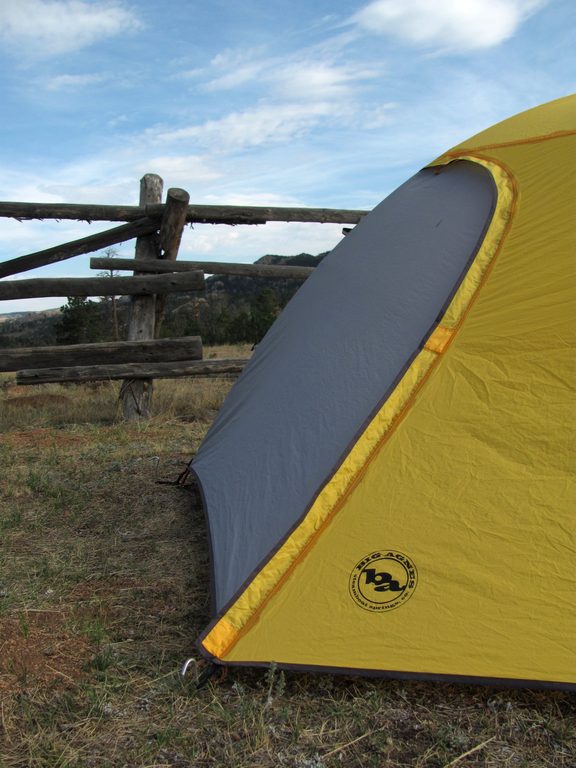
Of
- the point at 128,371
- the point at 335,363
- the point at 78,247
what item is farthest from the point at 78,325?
the point at 335,363

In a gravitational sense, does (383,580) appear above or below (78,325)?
above

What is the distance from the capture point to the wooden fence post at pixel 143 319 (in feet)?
23.1

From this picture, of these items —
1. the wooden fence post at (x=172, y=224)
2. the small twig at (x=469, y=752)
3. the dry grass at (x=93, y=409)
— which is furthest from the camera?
the dry grass at (x=93, y=409)

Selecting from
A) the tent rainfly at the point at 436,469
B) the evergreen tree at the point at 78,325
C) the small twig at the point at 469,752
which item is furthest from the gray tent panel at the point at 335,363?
the evergreen tree at the point at 78,325

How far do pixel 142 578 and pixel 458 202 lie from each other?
2.23 m

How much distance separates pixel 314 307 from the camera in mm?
3584

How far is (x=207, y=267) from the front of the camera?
7.34 m

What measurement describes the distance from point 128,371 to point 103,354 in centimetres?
29

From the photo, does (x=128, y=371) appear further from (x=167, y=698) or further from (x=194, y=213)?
(x=167, y=698)

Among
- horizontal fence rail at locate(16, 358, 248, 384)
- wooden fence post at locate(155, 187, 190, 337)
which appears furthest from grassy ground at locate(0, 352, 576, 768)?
wooden fence post at locate(155, 187, 190, 337)

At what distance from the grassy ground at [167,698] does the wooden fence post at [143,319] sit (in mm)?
3334

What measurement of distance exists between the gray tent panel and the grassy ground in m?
0.35

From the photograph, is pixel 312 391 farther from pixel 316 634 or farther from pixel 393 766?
pixel 393 766

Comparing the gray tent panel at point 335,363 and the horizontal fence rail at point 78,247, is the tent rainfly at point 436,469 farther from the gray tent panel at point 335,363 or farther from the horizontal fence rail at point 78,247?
the horizontal fence rail at point 78,247
